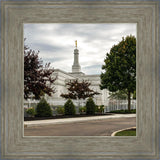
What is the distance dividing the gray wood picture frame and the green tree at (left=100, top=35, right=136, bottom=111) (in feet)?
30.3

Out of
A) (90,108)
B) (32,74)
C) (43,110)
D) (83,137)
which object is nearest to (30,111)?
(43,110)

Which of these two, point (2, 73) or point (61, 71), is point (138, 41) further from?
point (61, 71)

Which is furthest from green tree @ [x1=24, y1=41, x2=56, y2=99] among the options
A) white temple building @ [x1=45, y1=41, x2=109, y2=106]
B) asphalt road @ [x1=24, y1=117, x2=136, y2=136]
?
white temple building @ [x1=45, y1=41, x2=109, y2=106]

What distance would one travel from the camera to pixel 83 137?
2.05 meters

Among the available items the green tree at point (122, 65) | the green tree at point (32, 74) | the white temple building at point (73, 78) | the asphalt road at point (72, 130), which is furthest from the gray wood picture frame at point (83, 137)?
the white temple building at point (73, 78)

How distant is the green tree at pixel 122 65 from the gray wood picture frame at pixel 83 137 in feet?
30.3

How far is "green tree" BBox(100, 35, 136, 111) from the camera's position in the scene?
11.3 metres

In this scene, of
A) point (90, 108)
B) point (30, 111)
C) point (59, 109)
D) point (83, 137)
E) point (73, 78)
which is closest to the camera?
point (83, 137)

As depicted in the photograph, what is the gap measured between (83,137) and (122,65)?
9554mm

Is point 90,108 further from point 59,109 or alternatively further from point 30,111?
point 30,111

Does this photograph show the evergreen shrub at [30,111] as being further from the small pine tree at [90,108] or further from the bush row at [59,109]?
the small pine tree at [90,108]

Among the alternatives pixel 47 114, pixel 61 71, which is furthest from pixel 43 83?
pixel 61 71

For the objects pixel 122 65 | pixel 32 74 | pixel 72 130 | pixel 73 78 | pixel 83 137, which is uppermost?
pixel 122 65

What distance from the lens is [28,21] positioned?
2137 mm
